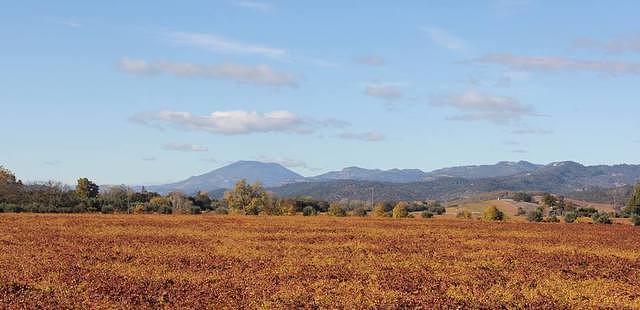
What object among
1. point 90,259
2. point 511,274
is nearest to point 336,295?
point 511,274

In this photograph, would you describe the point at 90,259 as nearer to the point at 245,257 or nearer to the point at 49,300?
the point at 245,257

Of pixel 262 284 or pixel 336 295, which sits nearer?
pixel 336 295

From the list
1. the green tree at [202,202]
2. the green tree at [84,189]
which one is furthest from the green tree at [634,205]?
the green tree at [84,189]

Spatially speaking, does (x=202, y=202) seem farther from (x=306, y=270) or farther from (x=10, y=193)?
(x=306, y=270)

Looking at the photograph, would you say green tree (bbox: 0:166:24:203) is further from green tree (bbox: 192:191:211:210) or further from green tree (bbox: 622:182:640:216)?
green tree (bbox: 622:182:640:216)

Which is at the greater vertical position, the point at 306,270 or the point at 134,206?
the point at 134,206

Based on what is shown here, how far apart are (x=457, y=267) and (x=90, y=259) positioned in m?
18.6

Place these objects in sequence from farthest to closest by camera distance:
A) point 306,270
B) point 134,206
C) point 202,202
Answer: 1. point 202,202
2. point 134,206
3. point 306,270

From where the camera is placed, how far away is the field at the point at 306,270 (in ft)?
78.2

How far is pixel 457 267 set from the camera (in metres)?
34.2

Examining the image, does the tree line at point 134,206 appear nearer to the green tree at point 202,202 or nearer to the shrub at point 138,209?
the shrub at point 138,209

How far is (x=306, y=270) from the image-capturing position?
31562 mm

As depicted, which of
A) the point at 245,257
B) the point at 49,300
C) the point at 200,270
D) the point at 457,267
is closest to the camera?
the point at 49,300

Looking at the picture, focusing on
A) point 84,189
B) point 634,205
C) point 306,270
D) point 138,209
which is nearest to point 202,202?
point 84,189
